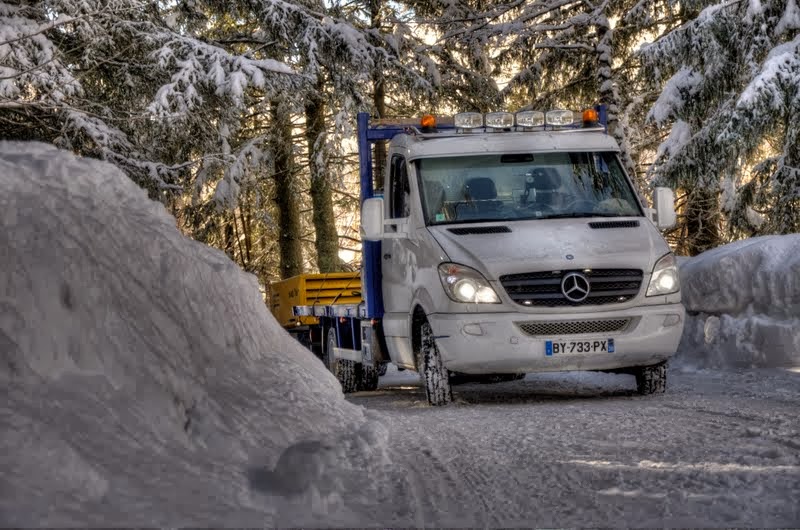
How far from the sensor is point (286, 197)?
1053 inches

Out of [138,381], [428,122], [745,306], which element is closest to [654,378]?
[745,306]

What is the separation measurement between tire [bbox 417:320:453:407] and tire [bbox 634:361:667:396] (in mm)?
1741

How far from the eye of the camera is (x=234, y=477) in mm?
5137

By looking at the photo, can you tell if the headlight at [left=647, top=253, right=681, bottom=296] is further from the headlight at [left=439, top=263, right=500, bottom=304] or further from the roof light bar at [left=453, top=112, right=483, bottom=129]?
the roof light bar at [left=453, top=112, right=483, bottom=129]

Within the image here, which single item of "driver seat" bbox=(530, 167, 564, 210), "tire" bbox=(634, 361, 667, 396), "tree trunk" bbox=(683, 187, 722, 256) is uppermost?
"tree trunk" bbox=(683, 187, 722, 256)

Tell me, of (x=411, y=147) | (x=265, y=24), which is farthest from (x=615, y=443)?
(x=265, y=24)

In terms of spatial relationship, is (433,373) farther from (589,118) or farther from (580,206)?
(589,118)

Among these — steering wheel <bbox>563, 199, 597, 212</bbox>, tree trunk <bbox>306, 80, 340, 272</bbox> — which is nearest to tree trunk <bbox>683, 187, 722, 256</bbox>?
tree trunk <bbox>306, 80, 340, 272</bbox>

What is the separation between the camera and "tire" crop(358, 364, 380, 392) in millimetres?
13062

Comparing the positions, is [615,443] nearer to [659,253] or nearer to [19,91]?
[659,253]

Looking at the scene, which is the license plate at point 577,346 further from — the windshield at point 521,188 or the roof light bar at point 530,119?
the roof light bar at point 530,119

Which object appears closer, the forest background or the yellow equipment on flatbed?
the forest background

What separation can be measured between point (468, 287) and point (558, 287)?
0.74 m

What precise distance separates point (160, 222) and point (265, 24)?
14.0 m
